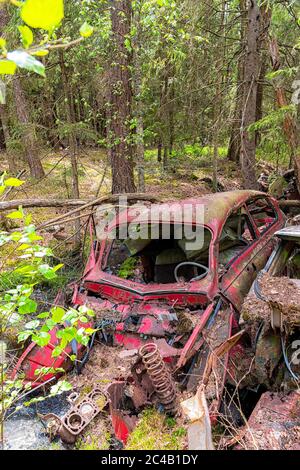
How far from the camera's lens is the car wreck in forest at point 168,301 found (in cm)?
314

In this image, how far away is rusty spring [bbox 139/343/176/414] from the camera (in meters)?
3.01

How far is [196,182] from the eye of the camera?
12508mm

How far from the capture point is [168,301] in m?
4.01

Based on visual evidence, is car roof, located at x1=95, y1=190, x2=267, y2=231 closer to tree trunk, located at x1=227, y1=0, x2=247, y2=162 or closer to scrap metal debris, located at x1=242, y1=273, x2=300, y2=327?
scrap metal debris, located at x1=242, y1=273, x2=300, y2=327

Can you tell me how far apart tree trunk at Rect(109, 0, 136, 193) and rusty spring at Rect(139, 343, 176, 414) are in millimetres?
5012

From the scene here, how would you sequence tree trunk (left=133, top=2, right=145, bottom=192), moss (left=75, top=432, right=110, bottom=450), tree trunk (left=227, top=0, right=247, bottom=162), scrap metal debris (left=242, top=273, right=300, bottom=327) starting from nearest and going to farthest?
1. moss (left=75, top=432, right=110, bottom=450)
2. scrap metal debris (left=242, top=273, right=300, bottom=327)
3. tree trunk (left=133, top=2, right=145, bottom=192)
4. tree trunk (left=227, top=0, right=247, bottom=162)

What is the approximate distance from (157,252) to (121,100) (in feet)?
11.8

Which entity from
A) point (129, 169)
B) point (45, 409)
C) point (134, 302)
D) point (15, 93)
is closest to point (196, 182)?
point (129, 169)

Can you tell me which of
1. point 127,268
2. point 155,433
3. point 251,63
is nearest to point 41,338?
point 155,433

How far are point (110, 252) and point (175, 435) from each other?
261 cm

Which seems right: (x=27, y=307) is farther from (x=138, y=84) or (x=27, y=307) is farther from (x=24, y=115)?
(x=24, y=115)

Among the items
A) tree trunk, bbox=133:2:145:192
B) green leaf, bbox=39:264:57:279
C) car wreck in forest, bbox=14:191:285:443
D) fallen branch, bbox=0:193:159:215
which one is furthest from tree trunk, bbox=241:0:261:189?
green leaf, bbox=39:264:57:279

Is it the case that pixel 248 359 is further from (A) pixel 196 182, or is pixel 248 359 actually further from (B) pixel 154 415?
(A) pixel 196 182
